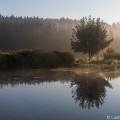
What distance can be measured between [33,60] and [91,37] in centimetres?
1176

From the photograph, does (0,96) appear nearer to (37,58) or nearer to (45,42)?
(37,58)

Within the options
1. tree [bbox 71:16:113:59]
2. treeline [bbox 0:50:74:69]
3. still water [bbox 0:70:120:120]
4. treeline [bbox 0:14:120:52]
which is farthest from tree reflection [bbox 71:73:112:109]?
treeline [bbox 0:14:120:52]

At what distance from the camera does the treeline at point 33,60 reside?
30.0m

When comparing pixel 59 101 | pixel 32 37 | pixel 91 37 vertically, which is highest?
pixel 32 37

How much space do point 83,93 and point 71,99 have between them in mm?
1900

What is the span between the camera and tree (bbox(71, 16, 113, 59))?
4103cm

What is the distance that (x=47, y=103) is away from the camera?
508 inches

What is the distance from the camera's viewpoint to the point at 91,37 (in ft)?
134

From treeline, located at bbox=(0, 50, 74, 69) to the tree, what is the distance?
7.66 meters

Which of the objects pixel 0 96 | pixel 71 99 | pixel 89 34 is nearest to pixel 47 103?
pixel 71 99

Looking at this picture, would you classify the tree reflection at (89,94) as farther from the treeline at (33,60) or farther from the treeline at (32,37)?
the treeline at (32,37)

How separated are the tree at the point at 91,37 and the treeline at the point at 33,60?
7.66 m

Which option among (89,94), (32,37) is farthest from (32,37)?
(89,94)

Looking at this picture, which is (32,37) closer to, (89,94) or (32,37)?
(32,37)
